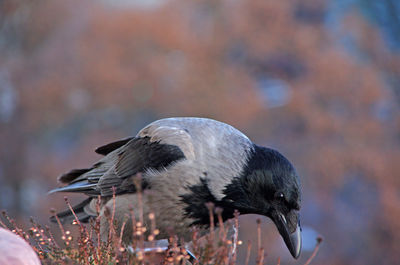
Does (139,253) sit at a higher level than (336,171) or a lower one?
higher

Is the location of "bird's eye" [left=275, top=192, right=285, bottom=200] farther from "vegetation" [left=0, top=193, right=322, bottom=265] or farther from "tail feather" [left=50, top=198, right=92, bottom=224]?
"tail feather" [left=50, top=198, right=92, bottom=224]

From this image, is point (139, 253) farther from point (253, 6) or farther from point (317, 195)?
point (253, 6)

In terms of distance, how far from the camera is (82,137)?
6.79 m

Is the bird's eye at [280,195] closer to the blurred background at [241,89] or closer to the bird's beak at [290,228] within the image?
the bird's beak at [290,228]

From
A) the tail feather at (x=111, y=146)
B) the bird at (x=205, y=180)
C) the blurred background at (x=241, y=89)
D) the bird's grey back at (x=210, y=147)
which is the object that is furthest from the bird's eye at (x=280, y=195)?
the blurred background at (x=241, y=89)

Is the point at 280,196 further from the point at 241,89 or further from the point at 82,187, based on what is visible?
the point at 241,89

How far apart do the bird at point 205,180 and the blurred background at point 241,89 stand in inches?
147

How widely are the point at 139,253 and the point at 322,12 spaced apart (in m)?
5.64

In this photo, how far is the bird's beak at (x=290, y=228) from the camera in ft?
6.85

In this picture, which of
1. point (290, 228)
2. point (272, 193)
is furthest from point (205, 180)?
point (290, 228)

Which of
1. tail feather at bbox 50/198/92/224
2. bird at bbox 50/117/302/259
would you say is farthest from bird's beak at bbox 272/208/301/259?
tail feather at bbox 50/198/92/224

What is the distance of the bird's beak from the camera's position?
6.85 ft

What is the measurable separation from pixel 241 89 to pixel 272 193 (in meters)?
4.32

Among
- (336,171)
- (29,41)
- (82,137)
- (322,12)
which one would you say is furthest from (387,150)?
(29,41)
